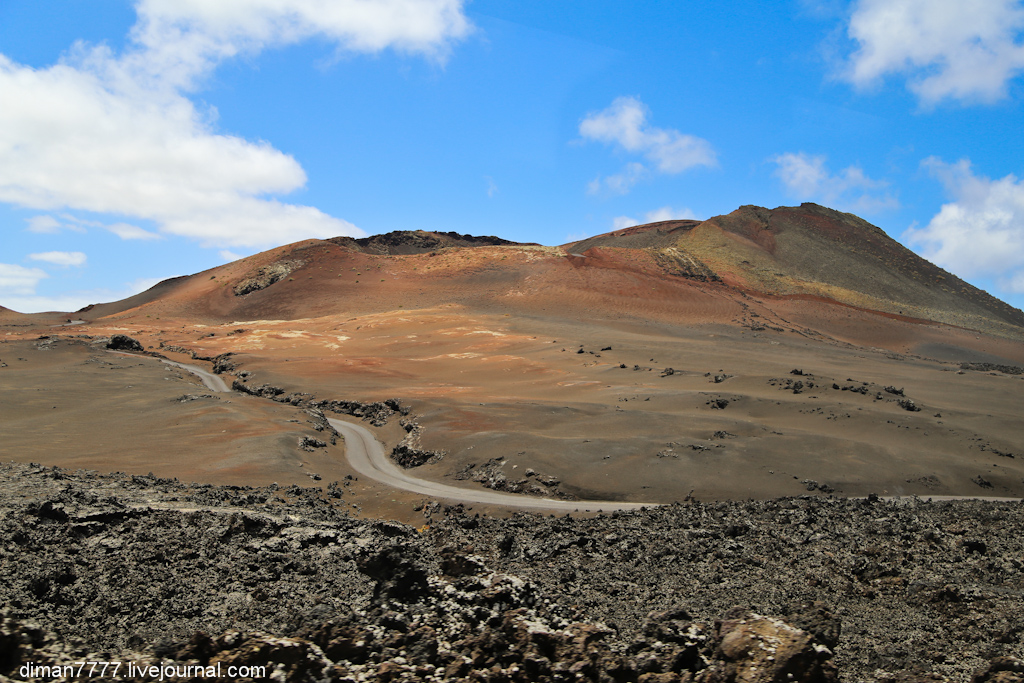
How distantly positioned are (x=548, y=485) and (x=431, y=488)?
4639 mm

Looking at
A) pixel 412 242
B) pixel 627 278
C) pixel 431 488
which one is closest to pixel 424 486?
pixel 431 488

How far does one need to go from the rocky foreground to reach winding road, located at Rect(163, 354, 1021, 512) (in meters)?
5.34

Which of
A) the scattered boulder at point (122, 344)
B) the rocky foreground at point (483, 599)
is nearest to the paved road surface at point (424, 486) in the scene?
the rocky foreground at point (483, 599)

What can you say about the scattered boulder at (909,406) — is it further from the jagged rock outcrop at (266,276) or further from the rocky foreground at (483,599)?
the jagged rock outcrop at (266,276)

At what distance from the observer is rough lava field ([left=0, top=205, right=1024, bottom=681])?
8.43 m

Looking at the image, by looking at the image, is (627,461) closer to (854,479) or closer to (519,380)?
(854,479)

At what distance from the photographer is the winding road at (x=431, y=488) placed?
21.8m

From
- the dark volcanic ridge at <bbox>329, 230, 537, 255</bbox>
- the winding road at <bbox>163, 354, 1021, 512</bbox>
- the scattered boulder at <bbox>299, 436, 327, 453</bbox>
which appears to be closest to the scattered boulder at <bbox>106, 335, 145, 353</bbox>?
the winding road at <bbox>163, 354, 1021, 512</bbox>

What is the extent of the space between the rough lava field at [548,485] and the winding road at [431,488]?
1.85 ft

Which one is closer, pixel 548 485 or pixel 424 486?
pixel 548 485

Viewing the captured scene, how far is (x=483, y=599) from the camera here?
9.33 meters

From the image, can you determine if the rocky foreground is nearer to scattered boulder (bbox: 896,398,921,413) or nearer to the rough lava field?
the rough lava field

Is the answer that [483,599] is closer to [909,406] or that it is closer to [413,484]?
[413,484]

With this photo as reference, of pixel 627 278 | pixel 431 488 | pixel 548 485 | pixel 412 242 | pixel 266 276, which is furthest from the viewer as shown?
pixel 412 242
